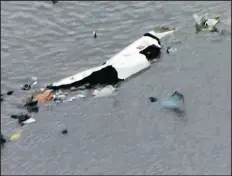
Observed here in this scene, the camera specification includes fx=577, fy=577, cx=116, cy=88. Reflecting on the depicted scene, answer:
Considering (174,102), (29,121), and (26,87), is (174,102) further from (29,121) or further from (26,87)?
(26,87)

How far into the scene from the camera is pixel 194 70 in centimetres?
733

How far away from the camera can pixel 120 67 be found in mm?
7410

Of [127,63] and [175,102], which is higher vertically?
[127,63]

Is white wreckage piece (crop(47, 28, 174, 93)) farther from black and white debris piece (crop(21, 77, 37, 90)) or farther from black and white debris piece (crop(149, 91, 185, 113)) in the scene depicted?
black and white debris piece (crop(149, 91, 185, 113))

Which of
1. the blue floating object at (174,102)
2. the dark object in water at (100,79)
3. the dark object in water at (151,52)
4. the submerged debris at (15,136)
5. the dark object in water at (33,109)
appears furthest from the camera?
the dark object in water at (151,52)

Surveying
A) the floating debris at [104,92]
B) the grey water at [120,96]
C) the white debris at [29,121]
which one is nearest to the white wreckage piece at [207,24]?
the grey water at [120,96]

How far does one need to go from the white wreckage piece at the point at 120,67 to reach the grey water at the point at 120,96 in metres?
0.14

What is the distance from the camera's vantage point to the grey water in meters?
6.20

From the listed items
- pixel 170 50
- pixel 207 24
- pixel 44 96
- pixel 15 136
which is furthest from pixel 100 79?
pixel 207 24

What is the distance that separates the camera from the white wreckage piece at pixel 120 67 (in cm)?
733

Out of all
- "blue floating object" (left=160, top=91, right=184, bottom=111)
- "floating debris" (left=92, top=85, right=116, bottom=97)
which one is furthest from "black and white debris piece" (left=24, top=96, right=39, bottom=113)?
"blue floating object" (left=160, top=91, right=184, bottom=111)

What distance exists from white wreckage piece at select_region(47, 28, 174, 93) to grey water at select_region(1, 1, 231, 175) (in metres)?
0.14

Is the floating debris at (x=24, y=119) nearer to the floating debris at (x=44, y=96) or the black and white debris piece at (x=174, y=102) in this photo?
Answer: the floating debris at (x=44, y=96)

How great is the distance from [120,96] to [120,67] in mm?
493
